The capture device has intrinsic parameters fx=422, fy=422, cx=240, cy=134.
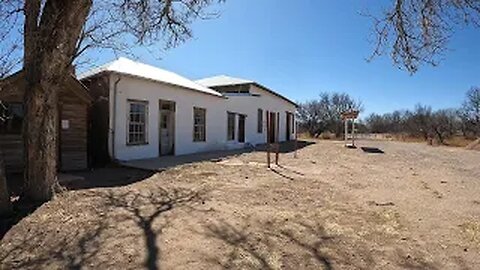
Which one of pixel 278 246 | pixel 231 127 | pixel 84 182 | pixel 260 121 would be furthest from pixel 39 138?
pixel 260 121

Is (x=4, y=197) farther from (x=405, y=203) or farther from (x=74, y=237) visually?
(x=405, y=203)

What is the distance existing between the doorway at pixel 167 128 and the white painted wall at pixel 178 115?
0.17m

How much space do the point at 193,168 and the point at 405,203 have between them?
6.19 metres

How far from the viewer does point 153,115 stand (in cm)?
1532

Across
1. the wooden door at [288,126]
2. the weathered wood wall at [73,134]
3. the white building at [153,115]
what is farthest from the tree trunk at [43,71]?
the wooden door at [288,126]

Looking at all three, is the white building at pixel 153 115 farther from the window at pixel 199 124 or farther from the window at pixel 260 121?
the window at pixel 260 121

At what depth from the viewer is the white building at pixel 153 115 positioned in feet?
44.2

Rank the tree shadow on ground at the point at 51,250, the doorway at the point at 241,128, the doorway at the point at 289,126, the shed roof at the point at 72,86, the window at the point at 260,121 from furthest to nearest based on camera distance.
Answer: the doorway at the point at 289,126 < the window at the point at 260,121 < the doorway at the point at 241,128 < the shed roof at the point at 72,86 < the tree shadow on ground at the point at 51,250

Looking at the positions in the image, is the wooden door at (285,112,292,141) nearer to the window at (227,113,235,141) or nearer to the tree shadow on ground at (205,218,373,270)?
the window at (227,113,235,141)

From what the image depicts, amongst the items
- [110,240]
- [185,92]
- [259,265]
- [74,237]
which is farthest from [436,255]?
[185,92]

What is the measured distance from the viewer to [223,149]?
2116 centimetres

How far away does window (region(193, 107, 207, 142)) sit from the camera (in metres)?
18.4

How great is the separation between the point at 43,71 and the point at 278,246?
15.2ft

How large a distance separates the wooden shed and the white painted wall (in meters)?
1.23
